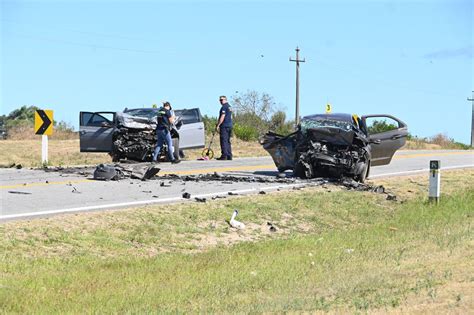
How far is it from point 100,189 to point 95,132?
24.6 feet

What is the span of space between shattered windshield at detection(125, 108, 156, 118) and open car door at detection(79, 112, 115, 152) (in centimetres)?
70

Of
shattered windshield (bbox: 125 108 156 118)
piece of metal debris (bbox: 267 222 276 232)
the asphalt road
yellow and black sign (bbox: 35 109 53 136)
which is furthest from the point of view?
shattered windshield (bbox: 125 108 156 118)

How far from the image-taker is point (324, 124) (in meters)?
17.4

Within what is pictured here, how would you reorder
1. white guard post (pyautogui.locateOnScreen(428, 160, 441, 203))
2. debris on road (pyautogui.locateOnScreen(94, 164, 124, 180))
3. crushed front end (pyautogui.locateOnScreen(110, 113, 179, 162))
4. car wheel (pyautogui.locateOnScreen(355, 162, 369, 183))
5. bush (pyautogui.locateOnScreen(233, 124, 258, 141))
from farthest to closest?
bush (pyautogui.locateOnScreen(233, 124, 258, 141)) → crushed front end (pyautogui.locateOnScreen(110, 113, 179, 162)) → car wheel (pyautogui.locateOnScreen(355, 162, 369, 183)) → white guard post (pyautogui.locateOnScreen(428, 160, 441, 203)) → debris on road (pyautogui.locateOnScreen(94, 164, 124, 180))

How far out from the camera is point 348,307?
23.3ft

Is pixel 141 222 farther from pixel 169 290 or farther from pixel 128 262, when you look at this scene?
pixel 169 290

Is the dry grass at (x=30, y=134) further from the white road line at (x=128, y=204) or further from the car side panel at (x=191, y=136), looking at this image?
the white road line at (x=128, y=204)

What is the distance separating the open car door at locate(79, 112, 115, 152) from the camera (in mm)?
21859

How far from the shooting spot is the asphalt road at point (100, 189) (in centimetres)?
1235

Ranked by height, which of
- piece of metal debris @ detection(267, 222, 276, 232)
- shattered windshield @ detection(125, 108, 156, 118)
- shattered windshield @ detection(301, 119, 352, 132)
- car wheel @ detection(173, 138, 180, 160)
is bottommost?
piece of metal debris @ detection(267, 222, 276, 232)

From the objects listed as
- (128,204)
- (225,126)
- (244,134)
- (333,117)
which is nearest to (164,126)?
(225,126)

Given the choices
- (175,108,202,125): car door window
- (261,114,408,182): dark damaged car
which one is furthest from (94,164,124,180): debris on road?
(175,108,202,125): car door window

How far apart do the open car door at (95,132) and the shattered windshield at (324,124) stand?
255 inches

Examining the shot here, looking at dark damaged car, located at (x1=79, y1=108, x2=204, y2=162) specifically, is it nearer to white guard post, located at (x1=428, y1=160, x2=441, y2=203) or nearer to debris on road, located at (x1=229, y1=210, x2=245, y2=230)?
white guard post, located at (x1=428, y1=160, x2=441, y2=203)
